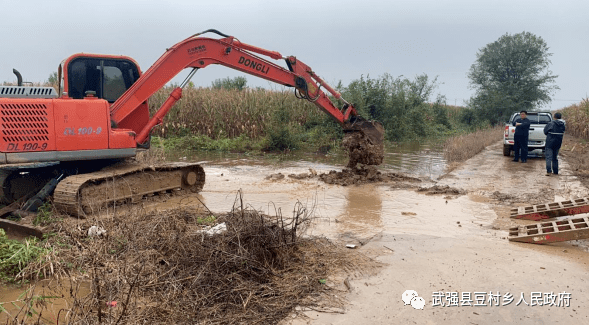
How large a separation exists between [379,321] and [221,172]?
9445 mm

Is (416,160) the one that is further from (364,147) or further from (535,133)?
(364,147)

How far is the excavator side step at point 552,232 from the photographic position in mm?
6340

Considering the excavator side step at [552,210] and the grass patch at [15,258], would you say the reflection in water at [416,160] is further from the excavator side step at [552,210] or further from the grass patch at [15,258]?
the grass patch at [15,258]

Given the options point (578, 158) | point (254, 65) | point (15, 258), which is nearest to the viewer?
point (15, 258)

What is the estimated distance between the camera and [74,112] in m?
7.86

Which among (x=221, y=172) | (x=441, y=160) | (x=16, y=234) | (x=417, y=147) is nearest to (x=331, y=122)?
(x=417, y=147)

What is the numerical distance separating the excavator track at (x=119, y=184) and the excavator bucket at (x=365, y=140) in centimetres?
388

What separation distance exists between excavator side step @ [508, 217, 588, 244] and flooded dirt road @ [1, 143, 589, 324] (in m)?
0.13

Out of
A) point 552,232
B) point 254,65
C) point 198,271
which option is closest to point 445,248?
point 552,232

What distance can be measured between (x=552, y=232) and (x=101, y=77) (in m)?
7.95

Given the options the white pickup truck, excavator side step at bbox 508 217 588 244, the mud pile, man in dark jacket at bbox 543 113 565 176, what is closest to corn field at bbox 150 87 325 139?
the mud pile

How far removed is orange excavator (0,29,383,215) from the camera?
759 centimetres

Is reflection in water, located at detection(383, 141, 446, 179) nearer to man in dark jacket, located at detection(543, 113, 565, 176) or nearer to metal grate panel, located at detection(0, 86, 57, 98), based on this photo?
man in dark jacket, located at detection(543, 113, 565, 176)

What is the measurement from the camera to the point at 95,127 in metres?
8.09
